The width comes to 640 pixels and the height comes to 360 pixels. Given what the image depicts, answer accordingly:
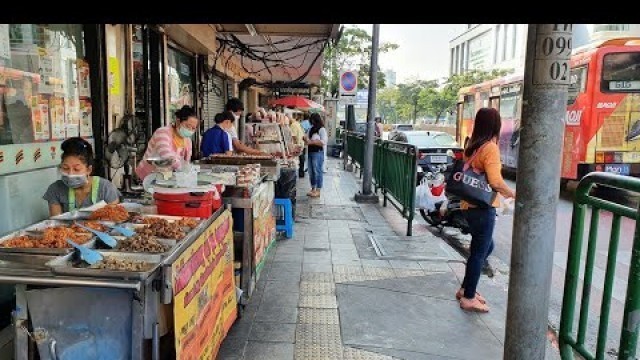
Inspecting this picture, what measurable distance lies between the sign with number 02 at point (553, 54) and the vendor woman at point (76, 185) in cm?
294

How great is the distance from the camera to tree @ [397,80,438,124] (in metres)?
53.6

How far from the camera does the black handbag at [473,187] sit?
4184mm

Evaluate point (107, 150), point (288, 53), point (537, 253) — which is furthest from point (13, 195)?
point (288, 53)

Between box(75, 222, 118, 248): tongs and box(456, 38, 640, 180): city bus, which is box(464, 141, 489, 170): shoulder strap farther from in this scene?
box(456, 38, 640, 180): city bus

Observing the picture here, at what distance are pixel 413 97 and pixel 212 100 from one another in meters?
45.8

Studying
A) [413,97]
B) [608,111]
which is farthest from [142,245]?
[413,97]

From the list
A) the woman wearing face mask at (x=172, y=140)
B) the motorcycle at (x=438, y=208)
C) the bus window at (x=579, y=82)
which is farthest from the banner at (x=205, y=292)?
the bus window at (x=579, y=82)

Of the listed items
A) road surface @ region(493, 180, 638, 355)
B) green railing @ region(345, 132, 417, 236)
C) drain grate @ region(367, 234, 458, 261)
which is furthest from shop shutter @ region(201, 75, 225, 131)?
road surface @ region(493, 180, 638, 355)

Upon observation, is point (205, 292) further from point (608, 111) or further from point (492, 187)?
point (608, 111)

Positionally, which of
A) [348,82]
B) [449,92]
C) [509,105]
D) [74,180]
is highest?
[449,92]

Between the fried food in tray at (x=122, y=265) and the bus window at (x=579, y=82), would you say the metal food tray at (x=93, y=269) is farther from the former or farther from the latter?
the bus window at (x=579, y=82)

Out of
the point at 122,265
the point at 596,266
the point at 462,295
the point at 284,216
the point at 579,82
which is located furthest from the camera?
the point at 579,82

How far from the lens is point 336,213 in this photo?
8523 millimetres
